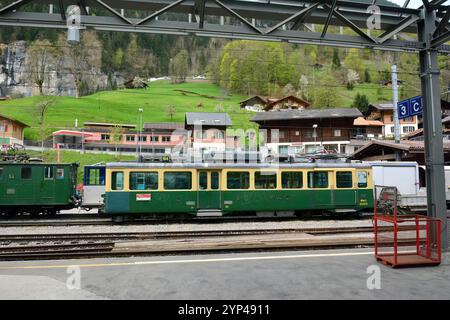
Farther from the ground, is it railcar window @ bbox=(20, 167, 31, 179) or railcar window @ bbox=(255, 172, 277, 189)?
railcar window @ bbox=(20, 167, 31, 179)

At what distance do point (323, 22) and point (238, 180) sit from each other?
28.3ft

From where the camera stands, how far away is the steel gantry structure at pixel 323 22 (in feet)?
25.3

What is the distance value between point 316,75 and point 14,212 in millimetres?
104851

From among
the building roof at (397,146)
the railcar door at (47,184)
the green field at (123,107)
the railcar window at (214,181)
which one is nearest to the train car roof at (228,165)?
the railcar window at (214,181)

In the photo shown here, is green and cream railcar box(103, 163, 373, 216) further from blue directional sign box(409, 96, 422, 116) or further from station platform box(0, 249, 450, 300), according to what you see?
blue directional sign box(409, 96, 422, 116)

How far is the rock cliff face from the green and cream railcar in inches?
3922

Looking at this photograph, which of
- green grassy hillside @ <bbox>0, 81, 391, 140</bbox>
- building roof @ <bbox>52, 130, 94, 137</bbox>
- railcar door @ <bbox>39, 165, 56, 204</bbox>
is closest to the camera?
railcar door @ <bbox>39, 165, 56, 204</bbox>

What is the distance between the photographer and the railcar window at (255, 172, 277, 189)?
1580 cm

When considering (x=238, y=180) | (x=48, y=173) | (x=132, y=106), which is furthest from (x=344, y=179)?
(x=132, y=106)

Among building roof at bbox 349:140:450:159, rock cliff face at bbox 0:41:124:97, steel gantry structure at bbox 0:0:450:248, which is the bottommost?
building roof at bbox 349:140:450:159

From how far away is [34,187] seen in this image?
16.6m

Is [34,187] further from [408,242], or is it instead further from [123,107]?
[123,107]

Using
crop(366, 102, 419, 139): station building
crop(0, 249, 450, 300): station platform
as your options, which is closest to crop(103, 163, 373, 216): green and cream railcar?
crop(0, 249, 450, 300): station platform

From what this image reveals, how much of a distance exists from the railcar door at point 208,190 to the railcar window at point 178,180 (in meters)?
0.50
